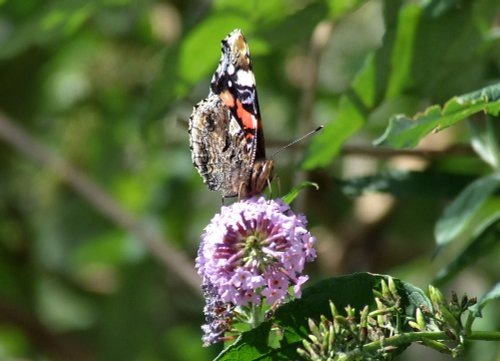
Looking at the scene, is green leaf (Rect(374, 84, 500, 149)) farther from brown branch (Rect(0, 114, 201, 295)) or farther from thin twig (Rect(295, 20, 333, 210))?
brown branch (Rect(0, 114, 201, 295))

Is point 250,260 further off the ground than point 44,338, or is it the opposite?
point 44,338

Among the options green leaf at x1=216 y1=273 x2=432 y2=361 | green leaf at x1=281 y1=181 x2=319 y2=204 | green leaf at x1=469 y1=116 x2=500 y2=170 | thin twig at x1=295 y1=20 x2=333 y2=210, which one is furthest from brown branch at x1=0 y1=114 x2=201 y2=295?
green leaf at x1=216 y1=273 x2=432 y2=361

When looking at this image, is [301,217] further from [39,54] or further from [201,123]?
[39,54]

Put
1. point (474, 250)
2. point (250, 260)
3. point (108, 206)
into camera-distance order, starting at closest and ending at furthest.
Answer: point (250, 260) < point (474, 250) < point (108, 206)

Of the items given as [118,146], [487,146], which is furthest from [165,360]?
[487,146]

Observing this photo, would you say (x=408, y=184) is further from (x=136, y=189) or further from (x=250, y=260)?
(x=136, y=189)

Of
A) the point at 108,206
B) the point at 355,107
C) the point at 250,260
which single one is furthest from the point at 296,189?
the point at 108,206
